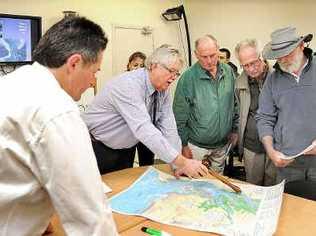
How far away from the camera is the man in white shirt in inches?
31.4

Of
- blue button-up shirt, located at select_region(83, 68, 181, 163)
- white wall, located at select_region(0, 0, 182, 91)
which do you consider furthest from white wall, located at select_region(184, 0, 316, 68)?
blue button-up shirt, located at select_region(83, 68, 181, 163)

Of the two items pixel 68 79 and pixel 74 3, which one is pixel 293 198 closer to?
pixel 68 79

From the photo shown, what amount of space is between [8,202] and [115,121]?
1207 millimetres

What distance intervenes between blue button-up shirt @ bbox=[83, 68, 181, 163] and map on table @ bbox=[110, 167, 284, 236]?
0.19m

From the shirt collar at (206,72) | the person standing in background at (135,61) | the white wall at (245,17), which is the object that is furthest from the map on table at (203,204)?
the white wall at (245,17)

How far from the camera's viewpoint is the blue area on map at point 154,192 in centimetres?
158

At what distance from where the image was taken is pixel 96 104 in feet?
6.90

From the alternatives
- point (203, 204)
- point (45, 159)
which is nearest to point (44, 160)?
point (45, 159)

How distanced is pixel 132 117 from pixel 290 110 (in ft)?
2.92

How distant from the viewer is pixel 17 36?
3.32m

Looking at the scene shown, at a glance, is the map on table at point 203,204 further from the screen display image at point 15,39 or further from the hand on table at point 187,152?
the screen display image at point 15,39

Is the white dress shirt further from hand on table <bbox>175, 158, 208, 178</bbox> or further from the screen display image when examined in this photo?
the screen display image

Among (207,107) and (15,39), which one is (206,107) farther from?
(15,39)

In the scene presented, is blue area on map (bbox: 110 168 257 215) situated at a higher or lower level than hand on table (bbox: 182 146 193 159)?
higher
